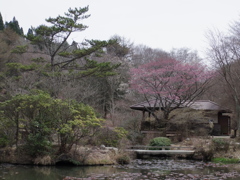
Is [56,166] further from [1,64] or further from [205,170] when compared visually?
[1,64]

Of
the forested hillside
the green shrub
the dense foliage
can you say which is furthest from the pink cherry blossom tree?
the dense foliage

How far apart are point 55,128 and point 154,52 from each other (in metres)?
33.2

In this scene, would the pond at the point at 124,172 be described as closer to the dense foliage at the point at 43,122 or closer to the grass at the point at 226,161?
the grass at the point at 226,161

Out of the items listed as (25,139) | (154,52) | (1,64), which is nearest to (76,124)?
(25,139)

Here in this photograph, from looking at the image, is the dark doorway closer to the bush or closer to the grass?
the bush

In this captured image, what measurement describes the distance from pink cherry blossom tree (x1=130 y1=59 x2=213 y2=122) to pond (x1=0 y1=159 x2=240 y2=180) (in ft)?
30.9

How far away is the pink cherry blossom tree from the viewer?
23.3 m

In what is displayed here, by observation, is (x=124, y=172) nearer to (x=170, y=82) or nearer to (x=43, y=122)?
(x=43, y=122)

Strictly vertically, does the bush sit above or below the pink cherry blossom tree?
below

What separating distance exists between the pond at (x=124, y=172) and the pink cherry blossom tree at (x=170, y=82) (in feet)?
30.9

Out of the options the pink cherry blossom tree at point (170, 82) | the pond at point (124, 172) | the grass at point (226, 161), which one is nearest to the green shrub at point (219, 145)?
the grass at point (226, 161)

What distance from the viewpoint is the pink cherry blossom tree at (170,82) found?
918 inches

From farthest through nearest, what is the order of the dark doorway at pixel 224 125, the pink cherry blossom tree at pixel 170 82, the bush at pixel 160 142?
the dark doorway at pixel 224 125 < the pink cherry blossom tree at pixel 170 82 < the bush at pixel 160 142

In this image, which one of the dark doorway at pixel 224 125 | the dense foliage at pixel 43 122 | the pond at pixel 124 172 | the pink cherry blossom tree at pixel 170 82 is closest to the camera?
the pond at pixel 124 172
